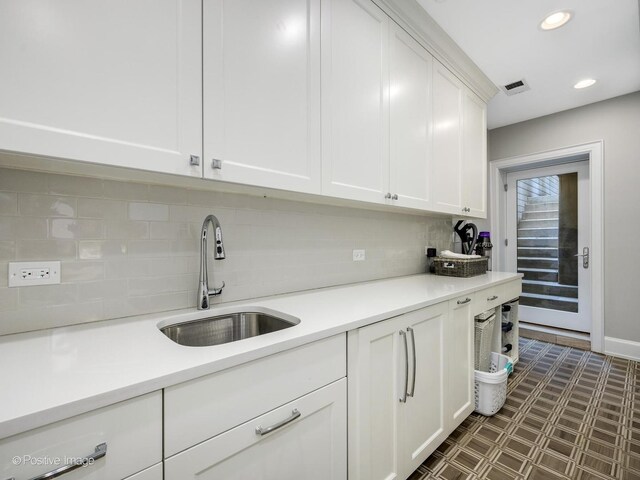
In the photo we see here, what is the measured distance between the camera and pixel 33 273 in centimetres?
97

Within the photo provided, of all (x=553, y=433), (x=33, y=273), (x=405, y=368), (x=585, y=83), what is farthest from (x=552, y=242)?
(x=33, y=273)

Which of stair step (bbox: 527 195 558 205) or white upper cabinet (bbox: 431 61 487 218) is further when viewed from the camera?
stair step (bbox: 527 195 558 205)

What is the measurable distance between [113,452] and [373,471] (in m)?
0.99

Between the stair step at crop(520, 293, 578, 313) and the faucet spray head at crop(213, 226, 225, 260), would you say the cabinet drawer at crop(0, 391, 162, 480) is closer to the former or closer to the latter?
the faucet spray head at crop(213, 226, 225, 260)

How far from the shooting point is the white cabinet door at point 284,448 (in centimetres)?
73

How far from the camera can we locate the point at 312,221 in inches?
69.9

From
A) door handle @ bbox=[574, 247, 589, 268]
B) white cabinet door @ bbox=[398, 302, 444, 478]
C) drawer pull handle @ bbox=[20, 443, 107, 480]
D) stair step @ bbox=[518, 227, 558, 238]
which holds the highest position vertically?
stair step @ bbox=[518, 227, 558, 238]

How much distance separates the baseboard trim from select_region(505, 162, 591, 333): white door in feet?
1.29

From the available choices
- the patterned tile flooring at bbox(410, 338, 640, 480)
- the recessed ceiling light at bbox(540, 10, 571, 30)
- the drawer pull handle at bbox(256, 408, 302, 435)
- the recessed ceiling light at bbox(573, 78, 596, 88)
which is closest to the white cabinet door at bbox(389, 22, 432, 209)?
the recessed ceiling light at bbox(540, 10, 571, 30)

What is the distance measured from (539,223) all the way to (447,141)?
2.28m

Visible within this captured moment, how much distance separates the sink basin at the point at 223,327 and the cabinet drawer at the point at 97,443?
50 cm

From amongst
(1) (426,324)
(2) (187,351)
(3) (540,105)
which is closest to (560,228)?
(3) (540,105)

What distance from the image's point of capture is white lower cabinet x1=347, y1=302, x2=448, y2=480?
111 centimetres

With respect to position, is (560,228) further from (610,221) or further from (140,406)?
(140,406)
